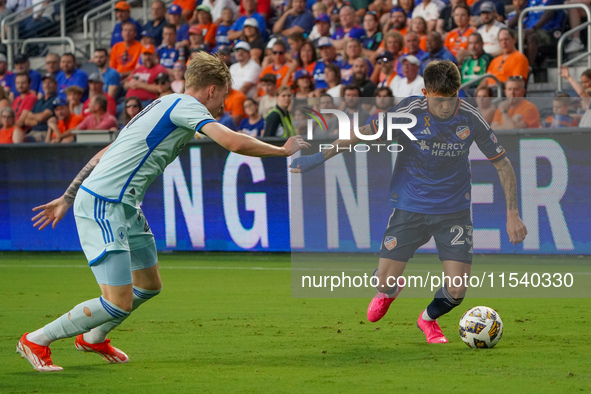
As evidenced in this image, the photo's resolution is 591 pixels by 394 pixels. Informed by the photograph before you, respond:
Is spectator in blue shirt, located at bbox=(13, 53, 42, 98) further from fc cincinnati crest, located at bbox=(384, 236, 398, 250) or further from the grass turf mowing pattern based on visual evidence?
fc cincinnati crest, located at bbox=(384, 236, 398, 250)

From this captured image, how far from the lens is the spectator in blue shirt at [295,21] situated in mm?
16984

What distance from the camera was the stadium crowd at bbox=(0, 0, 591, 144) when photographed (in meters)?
13.0

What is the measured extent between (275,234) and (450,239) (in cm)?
630

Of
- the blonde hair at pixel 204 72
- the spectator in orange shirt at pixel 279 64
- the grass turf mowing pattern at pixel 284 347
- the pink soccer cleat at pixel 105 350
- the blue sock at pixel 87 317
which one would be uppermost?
the spectator in orange shirt at pixel 279 64

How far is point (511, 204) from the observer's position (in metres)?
6.95

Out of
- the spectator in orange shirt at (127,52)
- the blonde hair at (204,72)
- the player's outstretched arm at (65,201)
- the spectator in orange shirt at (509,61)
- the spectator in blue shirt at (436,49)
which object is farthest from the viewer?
the spectator in orange shirt at (127,52)

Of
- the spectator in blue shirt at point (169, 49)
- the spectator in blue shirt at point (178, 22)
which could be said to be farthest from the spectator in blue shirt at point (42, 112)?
the spectator in blue shirt at point (178, 22)

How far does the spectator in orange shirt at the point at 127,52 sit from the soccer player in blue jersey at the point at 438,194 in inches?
478

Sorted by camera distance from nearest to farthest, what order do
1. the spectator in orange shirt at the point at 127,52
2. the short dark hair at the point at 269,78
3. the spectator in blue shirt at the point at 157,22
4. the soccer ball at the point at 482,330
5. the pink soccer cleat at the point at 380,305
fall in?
the soccer ball at the point at 482,330, the pink soccer cleat at the point at 380,305, the short dark hair at the point at 269,78, the spectator in orange shirt at the point at 127,52, the spectator in blue shirt at the point at 157,22

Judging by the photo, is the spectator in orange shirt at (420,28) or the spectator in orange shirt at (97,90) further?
the spectator in orange shirt at (97,90)

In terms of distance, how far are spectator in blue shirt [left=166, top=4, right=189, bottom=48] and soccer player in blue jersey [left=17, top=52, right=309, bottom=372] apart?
1263cm

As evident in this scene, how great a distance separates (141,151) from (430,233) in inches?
94.2

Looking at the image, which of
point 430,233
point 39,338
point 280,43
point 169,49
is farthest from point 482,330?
point 169,49

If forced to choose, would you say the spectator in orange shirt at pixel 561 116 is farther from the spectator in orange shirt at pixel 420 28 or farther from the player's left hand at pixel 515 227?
the player's left hand at pixel 515 227
